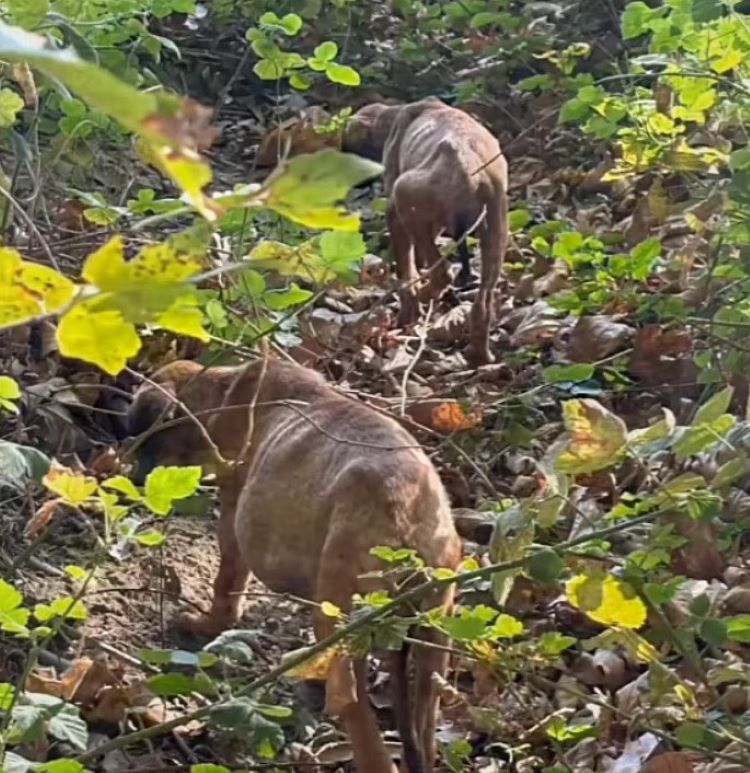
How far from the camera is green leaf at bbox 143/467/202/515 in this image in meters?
2.18

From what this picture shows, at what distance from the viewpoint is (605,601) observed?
223cm

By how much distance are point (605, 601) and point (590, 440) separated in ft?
0.85

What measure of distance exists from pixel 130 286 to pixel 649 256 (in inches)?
144

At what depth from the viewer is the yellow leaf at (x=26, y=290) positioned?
87 cm

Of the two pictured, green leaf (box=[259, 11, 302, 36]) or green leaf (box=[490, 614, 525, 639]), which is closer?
green leaf (box=[490, 614, 525, 639])

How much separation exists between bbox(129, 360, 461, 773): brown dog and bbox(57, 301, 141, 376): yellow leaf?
1.99 meters

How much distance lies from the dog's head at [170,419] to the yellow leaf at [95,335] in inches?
111

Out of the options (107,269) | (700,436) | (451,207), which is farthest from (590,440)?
(451,207)

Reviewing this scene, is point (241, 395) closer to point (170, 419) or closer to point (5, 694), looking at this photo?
point (170, 419)

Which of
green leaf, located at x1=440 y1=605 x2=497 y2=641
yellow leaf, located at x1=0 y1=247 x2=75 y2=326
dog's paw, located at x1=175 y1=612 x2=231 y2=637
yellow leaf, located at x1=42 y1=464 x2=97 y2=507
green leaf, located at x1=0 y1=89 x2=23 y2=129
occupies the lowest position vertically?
dog's paw, located at x1=175 y1=612 x2=231 y2=637

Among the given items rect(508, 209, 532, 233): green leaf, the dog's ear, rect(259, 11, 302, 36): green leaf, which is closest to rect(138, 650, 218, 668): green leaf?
the dog's ear

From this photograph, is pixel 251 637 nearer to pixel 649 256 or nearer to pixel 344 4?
pixel 649 256

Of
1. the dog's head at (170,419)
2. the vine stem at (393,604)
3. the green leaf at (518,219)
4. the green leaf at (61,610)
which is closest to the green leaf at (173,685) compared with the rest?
the vine stem at (393,604)

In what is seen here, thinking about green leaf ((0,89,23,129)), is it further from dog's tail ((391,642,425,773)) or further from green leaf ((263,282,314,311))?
dog's tail ((391,642,425,773))
